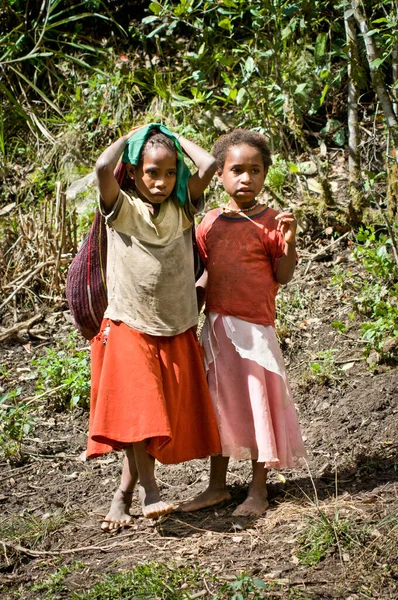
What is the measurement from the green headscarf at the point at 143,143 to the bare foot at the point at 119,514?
4.44ft

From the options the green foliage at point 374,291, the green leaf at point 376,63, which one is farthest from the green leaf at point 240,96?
the green foliage at point 374,291

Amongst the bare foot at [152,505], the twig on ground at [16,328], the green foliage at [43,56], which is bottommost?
the bare foot at [152,505]

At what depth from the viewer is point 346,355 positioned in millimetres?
5008

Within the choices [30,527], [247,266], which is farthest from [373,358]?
[30,527]

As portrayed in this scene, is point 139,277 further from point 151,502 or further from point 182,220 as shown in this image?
point 151,502

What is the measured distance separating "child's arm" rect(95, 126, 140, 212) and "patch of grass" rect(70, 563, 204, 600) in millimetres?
1480

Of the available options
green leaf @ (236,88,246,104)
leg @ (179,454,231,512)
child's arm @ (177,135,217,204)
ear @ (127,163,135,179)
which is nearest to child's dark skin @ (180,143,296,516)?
leg @ (179,454,231,512)

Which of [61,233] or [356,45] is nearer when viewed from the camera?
[356,45]

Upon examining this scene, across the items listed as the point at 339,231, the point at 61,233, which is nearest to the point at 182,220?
the point at 339,231

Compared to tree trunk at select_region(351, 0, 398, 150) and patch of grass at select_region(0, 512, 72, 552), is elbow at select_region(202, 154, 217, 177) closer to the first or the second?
patch of grass at select_region(0, 512, 72, 552)

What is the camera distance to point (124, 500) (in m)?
3.62

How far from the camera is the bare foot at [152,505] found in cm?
335

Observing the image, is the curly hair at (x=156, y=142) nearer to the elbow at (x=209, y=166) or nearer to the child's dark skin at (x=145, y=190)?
the child's dark skin at (x=145, y=190)

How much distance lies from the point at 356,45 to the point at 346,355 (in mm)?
2306
